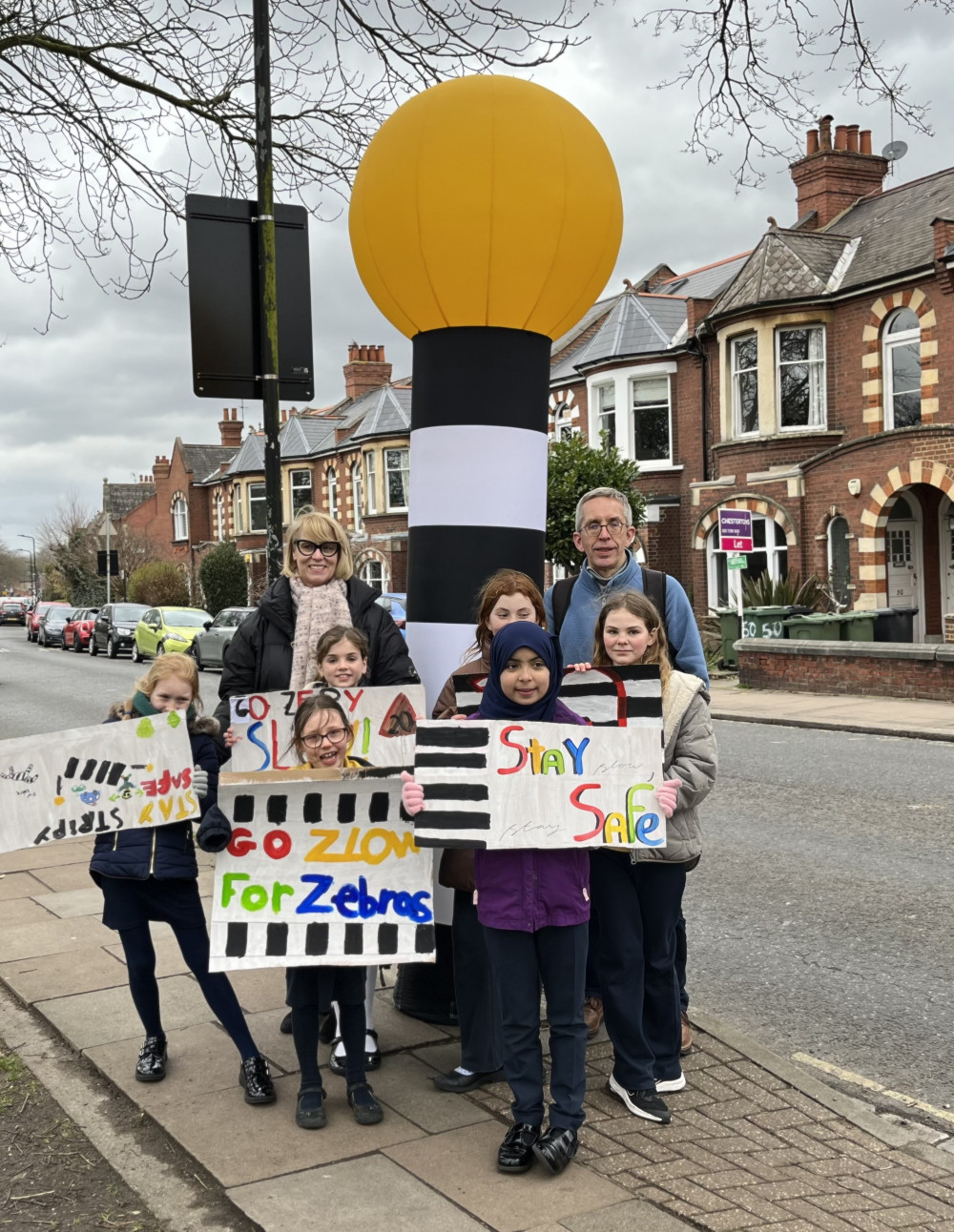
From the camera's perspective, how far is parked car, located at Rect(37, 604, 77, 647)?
42406 mm

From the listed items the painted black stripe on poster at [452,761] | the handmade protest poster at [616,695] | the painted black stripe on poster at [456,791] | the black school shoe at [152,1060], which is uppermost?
the handmade protest poster at [616,695]

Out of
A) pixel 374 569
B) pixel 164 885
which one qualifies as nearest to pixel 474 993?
pixel 164 885

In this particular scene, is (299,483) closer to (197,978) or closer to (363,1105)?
(197,978)

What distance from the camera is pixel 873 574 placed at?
22125 millimetres

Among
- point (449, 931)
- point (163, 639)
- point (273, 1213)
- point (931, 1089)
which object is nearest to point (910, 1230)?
point (931, 1089)

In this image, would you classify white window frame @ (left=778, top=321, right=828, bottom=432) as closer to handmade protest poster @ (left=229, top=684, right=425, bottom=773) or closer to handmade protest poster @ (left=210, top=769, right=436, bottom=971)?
handmade protest poster @ (left=229, top=684, right=425, bottom=773)

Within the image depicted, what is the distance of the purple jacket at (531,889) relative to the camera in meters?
3.51

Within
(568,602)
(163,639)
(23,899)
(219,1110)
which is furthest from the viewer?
(163,639)

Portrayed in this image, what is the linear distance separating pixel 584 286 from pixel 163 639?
23.7 m

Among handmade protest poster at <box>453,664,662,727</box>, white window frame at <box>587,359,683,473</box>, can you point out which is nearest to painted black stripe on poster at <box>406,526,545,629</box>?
handmade protest poster at <box>453,664,662,727</box>

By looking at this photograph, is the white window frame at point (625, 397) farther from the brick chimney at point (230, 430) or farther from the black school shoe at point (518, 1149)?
the brick chimney at point (230, 430)

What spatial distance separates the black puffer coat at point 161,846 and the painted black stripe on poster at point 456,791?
33.6 inches

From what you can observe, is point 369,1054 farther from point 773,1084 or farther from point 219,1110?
point 773,1084

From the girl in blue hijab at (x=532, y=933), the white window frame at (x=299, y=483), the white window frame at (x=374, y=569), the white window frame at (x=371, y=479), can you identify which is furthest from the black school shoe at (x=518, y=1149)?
the white window frame at (x=299, y=483)
